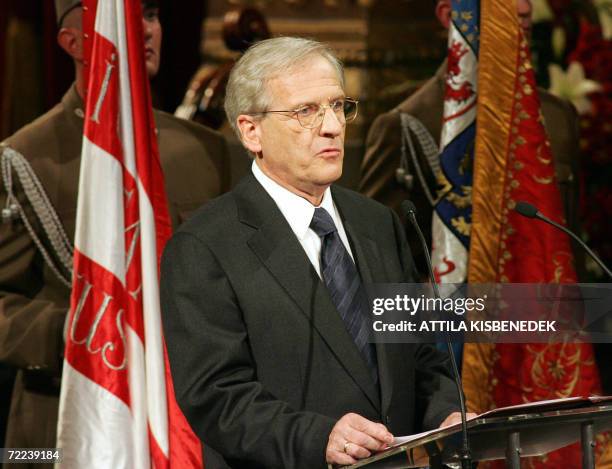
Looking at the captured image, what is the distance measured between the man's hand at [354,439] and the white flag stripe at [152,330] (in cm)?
68

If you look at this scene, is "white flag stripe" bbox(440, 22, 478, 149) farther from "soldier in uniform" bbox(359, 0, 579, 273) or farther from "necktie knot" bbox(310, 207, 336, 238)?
"necktie knot" bbox(310, 207, 336, 238)

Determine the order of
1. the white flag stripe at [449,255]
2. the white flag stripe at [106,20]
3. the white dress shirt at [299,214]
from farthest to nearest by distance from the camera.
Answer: the white flag stripe at [449,255] < the white flag stripe at [106,20] < the white dress shirt at [299,214]

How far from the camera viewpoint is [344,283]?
2.32 meters

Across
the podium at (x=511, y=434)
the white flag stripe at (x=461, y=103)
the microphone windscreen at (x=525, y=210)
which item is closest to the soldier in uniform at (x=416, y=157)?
the white flag stripe at (x=461, y=103)

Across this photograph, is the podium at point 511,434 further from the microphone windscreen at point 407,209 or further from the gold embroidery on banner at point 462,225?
the gold embroidery on banner at point 462,225

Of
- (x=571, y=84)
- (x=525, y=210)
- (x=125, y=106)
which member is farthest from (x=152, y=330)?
(x=571, y=84)

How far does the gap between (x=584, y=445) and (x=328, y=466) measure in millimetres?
449

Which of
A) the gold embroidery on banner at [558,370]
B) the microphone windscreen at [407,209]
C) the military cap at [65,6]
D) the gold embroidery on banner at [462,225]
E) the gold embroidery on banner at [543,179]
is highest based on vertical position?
the military cap at [65,6]

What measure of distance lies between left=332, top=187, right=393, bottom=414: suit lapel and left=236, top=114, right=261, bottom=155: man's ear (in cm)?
23

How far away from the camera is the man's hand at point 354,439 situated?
2006 millimetres

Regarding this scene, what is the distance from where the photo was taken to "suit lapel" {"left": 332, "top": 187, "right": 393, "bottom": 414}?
2.28 meters

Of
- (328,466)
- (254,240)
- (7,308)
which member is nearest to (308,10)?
(7,308)

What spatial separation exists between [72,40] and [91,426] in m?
1.04

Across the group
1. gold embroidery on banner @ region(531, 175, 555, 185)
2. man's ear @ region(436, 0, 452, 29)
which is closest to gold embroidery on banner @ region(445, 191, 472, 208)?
gold embroidery on banner @ region(531, 175, 555, 185)
